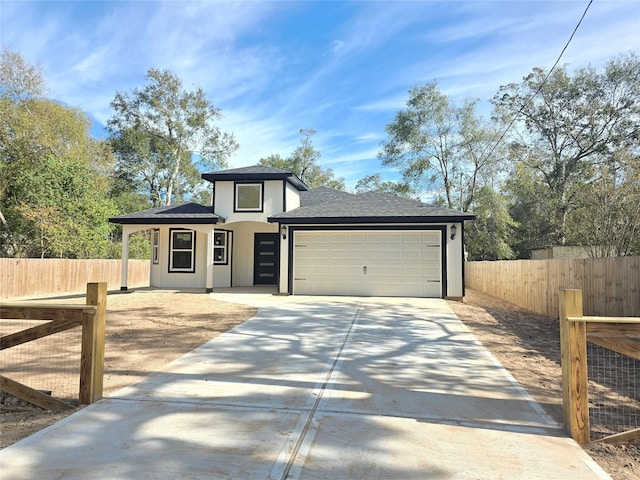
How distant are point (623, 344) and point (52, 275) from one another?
61.1ft

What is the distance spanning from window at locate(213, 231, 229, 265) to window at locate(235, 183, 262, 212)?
1.55m

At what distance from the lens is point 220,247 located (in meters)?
16.2

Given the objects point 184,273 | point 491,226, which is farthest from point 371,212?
point 491,226

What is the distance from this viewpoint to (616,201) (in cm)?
1486

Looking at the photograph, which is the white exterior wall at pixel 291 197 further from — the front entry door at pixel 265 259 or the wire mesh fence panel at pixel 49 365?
the wire mesh fence panel at pixel 49 365

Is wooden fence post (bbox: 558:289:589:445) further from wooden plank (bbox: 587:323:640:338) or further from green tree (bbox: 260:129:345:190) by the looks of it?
green tree (bbox: 260:129:345:190)

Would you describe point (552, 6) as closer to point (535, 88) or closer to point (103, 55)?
point (103, 55)

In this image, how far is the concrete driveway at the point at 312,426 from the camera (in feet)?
8.56

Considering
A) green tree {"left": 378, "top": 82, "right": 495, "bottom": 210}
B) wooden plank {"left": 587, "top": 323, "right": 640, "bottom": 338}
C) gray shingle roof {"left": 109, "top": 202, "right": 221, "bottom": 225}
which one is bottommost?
wooden plank {"left": 587, "top": 323, "right": 640, "bottom": 338}

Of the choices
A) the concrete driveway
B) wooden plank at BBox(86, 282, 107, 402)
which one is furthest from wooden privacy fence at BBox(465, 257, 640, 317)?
wooden plank at BBox(86, 282, 107, 402)

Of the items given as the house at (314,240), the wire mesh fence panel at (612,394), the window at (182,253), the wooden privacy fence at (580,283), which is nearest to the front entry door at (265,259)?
the house at (314,240)

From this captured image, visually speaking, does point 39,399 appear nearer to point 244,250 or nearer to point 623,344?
point 623,344

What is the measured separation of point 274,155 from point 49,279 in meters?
27.0

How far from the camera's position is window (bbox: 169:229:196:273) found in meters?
16.0
